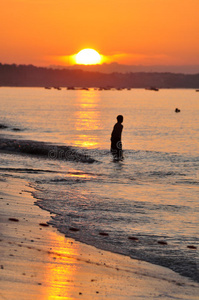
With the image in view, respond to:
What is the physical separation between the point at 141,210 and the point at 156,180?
6358mm

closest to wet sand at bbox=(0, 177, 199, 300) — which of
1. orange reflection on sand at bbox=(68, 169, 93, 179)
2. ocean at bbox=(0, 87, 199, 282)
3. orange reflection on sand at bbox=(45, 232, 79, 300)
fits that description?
orange reflection on sand at bbox=(45, 232, 79, 300)

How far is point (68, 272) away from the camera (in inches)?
292

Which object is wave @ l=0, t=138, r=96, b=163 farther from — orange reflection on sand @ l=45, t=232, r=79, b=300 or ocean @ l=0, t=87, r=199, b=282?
orange reflection on sand @ l=45, t=232, r=79, b=300

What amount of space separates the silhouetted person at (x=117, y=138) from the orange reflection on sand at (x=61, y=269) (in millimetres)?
15469

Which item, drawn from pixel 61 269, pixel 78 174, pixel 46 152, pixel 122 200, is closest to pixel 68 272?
pixel 61 269

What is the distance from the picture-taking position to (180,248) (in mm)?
9453

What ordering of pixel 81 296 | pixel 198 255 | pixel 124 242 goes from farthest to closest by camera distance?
pixel 124 242 < pixel 198 255 < pixel 81 296

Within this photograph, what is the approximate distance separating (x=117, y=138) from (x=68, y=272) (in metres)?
18.6

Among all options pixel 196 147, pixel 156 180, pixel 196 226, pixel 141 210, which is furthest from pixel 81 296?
pixel 196 147

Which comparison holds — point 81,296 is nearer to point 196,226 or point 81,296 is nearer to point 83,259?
point 83,259

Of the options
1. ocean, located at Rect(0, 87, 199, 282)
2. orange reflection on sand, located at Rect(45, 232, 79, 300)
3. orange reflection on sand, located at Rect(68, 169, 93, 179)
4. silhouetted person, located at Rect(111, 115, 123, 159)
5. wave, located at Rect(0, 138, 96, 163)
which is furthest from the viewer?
wave, located at Rect(0, 138, 96, 163)

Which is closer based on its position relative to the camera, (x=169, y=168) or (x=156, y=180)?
(x=156, y=180)

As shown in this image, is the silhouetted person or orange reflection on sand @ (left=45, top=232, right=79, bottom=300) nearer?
orange reflection on sand @ (left=45, top=232, right=79, bottom=300)

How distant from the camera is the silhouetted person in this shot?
24750 mm
